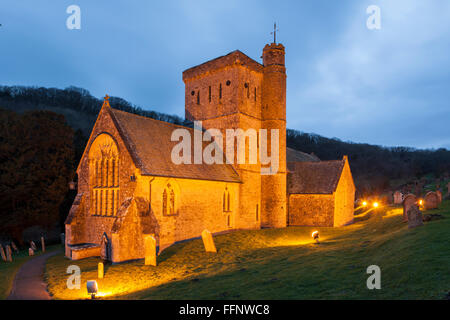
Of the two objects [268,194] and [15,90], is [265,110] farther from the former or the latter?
[15,90]

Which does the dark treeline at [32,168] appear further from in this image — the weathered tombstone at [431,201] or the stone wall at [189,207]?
the weathered tombstone at [431,201]

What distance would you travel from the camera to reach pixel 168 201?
21094mm

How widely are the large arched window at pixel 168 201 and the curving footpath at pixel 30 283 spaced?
27.9 ft

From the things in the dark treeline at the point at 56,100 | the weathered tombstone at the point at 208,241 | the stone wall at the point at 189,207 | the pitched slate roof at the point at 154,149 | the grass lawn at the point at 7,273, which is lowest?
the grass lawn at the point at 7,273

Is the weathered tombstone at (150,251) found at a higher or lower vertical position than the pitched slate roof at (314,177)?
lower

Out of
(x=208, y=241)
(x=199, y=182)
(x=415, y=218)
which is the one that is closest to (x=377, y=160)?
(x=415, y=218)

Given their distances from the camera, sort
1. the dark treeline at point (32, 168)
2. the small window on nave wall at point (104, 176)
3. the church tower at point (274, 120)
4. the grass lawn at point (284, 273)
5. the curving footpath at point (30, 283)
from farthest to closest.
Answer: the church tower at point (274, 120) < the dark treeline at point (32, 168) < the small window on nave wall at point (104, 176) < the curving footpath at point (30, 283) < the grass lawn at point (284, 273)

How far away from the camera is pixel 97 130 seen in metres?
22.6

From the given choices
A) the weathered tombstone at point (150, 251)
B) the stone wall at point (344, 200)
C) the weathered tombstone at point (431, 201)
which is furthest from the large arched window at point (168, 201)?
the weathered tombstone at point (431, 201)

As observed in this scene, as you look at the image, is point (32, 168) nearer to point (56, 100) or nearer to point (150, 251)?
point (150, 251)

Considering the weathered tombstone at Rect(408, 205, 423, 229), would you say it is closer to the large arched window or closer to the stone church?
the stone church

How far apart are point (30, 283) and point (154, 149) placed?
37.7 ft

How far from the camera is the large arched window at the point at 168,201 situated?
20875mm

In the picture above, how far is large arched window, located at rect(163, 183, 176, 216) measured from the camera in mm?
20875
